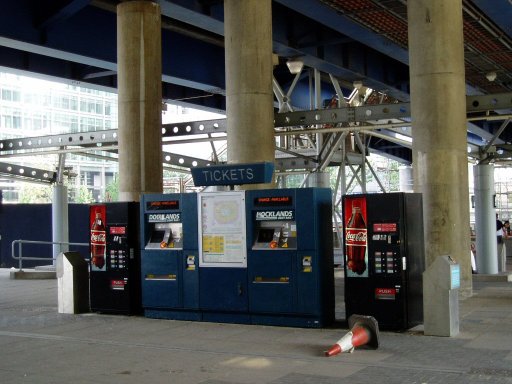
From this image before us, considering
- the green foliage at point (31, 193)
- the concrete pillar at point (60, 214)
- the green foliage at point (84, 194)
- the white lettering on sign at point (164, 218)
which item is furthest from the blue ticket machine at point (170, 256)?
the green foliage at point (31, 193)

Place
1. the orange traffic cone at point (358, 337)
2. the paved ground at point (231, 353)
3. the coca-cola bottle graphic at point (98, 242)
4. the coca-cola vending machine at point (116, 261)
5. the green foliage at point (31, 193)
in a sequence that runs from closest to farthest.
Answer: the paved ground at point (231, 353) → the orange traffic cone at point (358, 337) → the coca-cola vending machine at point (116, 261) → the coca-cola bottle graphic at point (98, 242) → the green foliage at point (31, 193)

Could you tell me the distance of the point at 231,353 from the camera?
31.3ft

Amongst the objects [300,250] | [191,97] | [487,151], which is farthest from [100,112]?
[300,250]

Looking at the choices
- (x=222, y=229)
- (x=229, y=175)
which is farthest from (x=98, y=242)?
(x=229, y=175)

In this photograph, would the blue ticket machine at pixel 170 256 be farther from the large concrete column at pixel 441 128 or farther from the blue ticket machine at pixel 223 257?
the large concrete column at pixel 441 128

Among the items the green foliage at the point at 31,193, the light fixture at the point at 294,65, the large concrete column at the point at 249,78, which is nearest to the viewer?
the large concrete column at the point at 249,78

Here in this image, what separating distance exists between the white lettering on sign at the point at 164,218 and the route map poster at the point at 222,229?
1.79ft

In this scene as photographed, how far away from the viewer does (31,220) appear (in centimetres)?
3484

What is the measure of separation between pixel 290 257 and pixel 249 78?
7009 mm

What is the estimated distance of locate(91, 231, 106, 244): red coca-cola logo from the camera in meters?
13.8

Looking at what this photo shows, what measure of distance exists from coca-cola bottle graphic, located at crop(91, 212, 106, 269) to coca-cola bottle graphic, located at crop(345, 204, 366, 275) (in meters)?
5.05

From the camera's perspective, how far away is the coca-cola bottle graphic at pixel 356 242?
11.2 meters

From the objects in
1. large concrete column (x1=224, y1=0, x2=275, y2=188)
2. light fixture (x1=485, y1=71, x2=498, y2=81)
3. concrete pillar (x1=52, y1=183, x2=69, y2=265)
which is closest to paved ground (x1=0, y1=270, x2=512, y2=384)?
large concrete column (x1=224, y1=0, x2=275, y2=188)

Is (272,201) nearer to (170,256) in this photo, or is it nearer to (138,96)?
(170,256)
